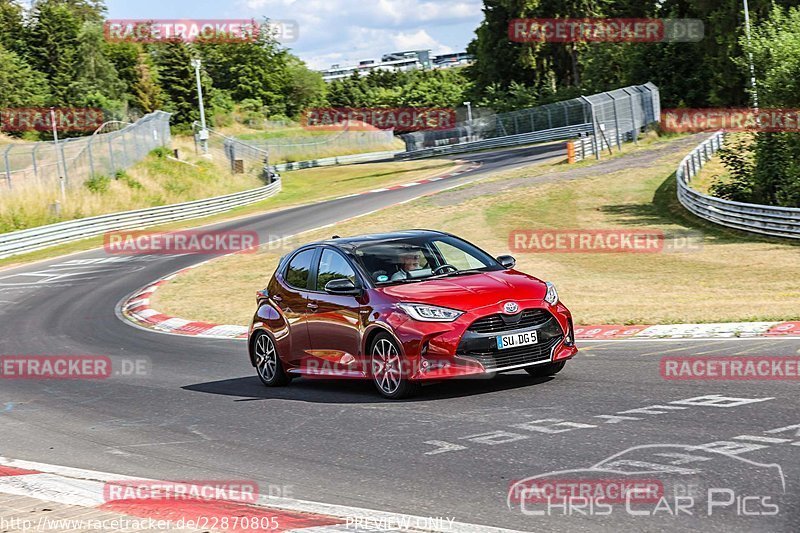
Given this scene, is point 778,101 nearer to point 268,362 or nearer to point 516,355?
point 268,362

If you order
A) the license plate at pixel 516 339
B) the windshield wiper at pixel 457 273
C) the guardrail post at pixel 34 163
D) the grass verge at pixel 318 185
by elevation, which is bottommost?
the grass verge at pixel 318 185

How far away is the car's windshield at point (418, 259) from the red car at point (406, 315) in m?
0.01

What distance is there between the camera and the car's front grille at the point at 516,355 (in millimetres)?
9906

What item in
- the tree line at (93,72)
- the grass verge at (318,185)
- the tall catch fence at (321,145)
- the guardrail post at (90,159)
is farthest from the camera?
the tree line at (93,72)

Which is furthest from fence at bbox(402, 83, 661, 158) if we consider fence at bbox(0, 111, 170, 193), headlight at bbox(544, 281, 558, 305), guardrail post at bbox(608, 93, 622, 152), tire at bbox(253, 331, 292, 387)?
headlight at bbox(544, 281, 558, 305)

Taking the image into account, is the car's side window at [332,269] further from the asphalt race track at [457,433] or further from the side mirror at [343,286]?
the asphalt race track at [457,433]

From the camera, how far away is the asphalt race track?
6406 mm

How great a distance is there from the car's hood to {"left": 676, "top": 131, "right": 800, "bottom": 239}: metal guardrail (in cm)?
1751

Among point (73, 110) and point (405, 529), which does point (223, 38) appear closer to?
point (73, 110)

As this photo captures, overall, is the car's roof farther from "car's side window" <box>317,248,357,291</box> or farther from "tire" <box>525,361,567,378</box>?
"tire" <box>525,361,567,378</box>

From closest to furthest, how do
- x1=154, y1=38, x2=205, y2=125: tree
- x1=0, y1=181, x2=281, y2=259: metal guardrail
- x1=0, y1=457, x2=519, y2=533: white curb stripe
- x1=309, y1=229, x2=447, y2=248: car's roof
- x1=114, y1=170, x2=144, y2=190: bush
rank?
x1=0, y1=457, x2=519, y2=533: white curb stripe < x1=309, y1=229, x2=447, y2=248: car's roof < x1=0, y1=181, x2=281, y2=259: metal guardrail < x1=114, y1=170, x2=144, y2=190: bush < x1=154, y1=38, x2=205, y2=125: tree

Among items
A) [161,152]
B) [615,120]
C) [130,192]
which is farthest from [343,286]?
[161,152]

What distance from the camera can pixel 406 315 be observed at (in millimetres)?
10055

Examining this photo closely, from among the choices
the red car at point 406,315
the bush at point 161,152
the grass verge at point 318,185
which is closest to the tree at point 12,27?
the grass verge at point 318,185
